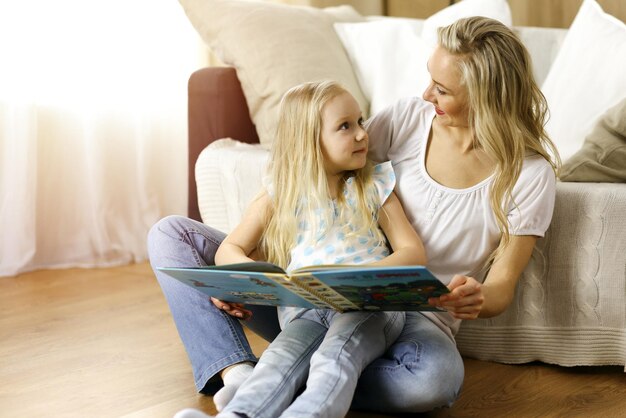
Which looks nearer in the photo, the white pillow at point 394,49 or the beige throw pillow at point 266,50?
the beige throw pillow at point 266,50

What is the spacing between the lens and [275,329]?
1628 mm

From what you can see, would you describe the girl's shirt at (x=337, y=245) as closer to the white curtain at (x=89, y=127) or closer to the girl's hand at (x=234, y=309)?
the girl's hand at (x=234, y=309)

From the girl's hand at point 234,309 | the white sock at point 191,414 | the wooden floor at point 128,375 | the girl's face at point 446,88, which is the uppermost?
the girl's face at point 446,88

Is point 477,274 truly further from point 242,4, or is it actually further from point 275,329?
point 242,4

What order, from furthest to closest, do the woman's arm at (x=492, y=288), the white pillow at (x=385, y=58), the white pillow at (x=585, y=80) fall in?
1. the white pillow at (x=385, y=58)
2. the white pillow at (x=585, y=80)
3. the woman's arm at (x=492, y=288)

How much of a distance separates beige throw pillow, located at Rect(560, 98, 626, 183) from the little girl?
386 millimetres

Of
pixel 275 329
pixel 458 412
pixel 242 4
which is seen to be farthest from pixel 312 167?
pixel 242 4

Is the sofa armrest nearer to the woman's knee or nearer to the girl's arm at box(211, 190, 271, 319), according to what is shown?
the girl's arm at box(211, 190, 271, 319)

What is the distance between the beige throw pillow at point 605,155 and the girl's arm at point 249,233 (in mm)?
599

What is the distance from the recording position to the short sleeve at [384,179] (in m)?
1.50

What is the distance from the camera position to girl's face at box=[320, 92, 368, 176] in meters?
1.48

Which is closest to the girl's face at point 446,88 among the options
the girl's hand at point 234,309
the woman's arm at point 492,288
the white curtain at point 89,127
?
the woman's arm at point 492,288

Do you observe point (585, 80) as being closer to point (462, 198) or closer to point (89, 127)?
point (462, 198)

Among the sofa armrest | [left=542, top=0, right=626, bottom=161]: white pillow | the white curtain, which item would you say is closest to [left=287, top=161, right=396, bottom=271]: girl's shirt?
[left=542, top=0, right=626, bottom=161]: white pillow
